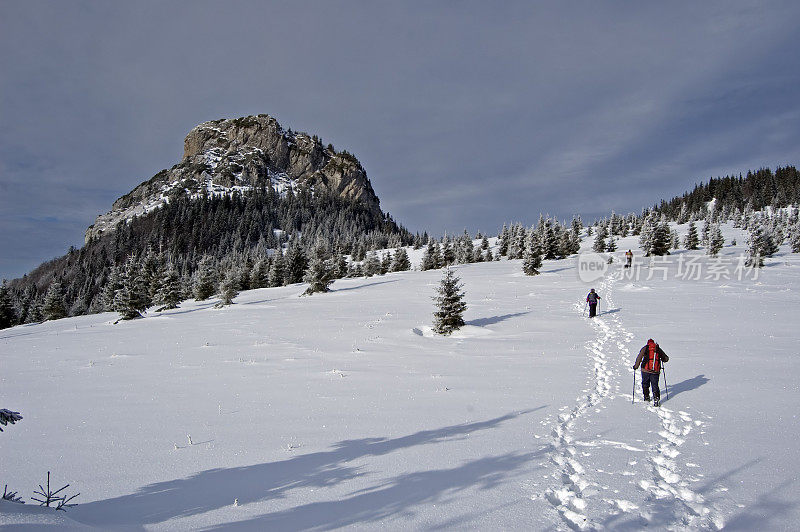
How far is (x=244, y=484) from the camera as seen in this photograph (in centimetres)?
577

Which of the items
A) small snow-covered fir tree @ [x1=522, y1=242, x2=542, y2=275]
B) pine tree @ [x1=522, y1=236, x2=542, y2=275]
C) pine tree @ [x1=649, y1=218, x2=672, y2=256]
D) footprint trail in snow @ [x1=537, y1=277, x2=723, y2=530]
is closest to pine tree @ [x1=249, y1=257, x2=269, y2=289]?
small snow-covered fir tree @ [x1=522, y1=242, x2=542, y2=275]

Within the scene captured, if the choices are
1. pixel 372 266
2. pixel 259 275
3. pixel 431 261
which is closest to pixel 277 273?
pixel 259 275

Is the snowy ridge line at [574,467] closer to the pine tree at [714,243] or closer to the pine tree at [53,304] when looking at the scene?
the pine tree at [714,243]

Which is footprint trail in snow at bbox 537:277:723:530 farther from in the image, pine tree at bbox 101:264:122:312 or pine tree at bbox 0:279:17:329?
pine tree at bbox 101:264:122:312

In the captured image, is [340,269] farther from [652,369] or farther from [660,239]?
[652,369]

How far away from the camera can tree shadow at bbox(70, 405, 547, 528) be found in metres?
4.86

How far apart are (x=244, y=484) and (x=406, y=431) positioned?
328cm

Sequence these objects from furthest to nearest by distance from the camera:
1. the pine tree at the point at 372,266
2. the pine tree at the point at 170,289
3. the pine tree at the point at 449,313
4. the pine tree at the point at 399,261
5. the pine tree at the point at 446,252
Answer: the pine tree at the point at 399,261, the pine tree at the point at 446,252, the pine tree at the point at 372,266, the pine tree at the point at 170,289, the pine tree at the point at 449,313

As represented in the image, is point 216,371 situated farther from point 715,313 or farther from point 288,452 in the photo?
point 715,313

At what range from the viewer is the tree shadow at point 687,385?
11.1m

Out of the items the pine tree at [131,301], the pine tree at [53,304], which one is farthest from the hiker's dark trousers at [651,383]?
the pine tree at [53,304]

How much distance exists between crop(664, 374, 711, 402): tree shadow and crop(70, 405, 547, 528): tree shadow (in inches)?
281

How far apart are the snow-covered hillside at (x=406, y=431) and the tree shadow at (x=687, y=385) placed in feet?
0.25

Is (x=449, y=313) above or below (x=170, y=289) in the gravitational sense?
below
